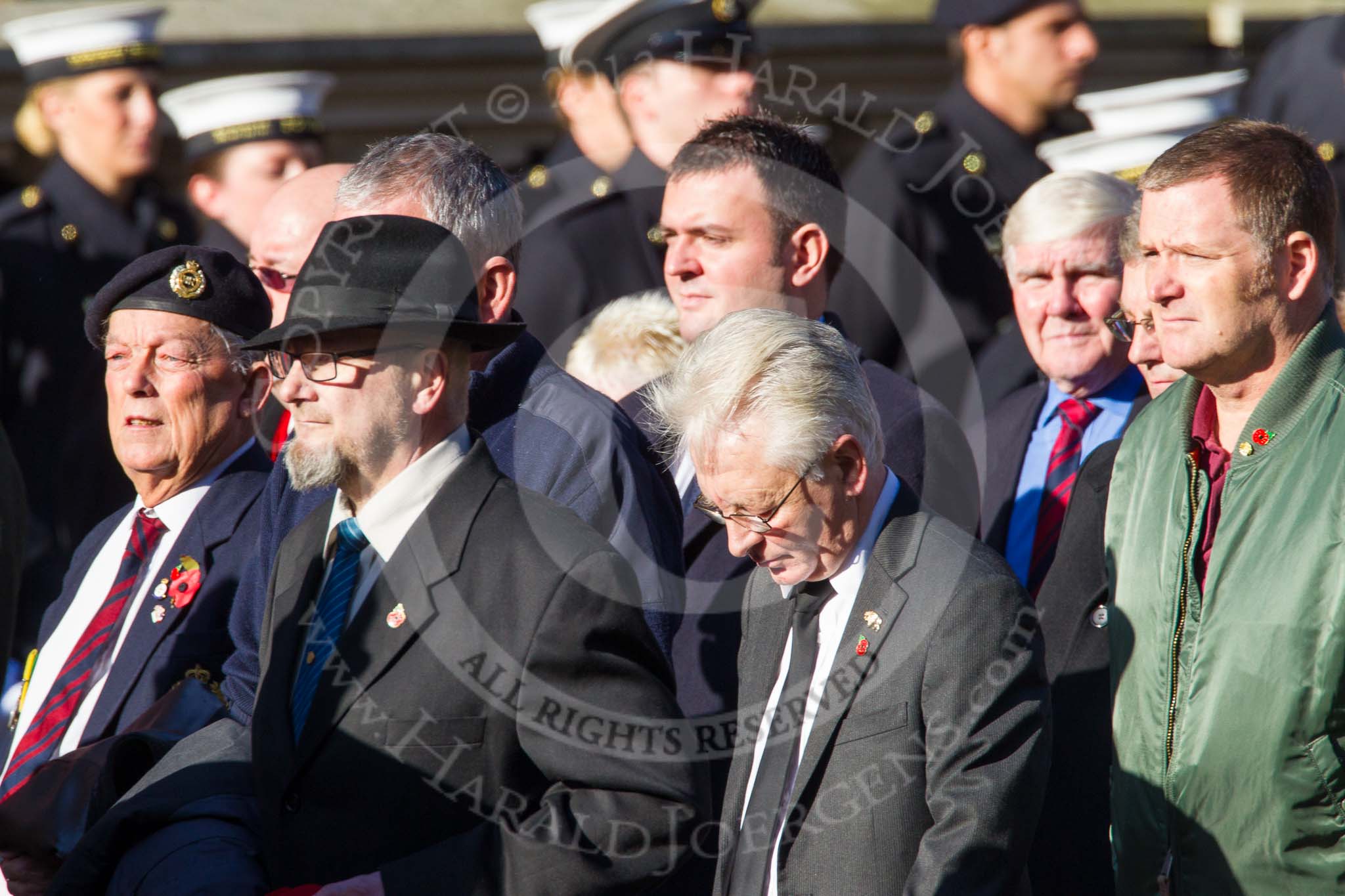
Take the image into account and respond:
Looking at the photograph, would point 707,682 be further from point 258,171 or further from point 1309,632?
point 258,171

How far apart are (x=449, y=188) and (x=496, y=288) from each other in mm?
230

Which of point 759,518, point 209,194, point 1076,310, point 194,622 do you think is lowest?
point 194,622

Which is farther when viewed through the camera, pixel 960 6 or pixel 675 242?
pixel 960 6

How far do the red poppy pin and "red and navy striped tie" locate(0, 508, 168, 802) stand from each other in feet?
0.45

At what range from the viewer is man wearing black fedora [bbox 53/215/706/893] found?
8.48 ft

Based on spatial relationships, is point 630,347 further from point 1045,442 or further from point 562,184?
point 562,184

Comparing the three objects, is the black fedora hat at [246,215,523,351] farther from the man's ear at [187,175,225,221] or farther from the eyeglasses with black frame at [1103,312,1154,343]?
the man's ear at [187,175,225,221]

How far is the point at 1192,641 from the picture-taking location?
3053 mm

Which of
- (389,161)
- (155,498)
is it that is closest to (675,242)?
(389,161)

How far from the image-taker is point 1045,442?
13.8ft

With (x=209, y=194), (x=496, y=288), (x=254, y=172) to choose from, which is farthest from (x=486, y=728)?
(x=209, y=194)

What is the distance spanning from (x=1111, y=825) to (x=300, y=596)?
1.60 metres

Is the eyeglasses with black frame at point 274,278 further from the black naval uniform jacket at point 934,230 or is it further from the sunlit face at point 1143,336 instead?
the sunlit face at point 1143,336

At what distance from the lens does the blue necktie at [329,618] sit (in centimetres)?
281
